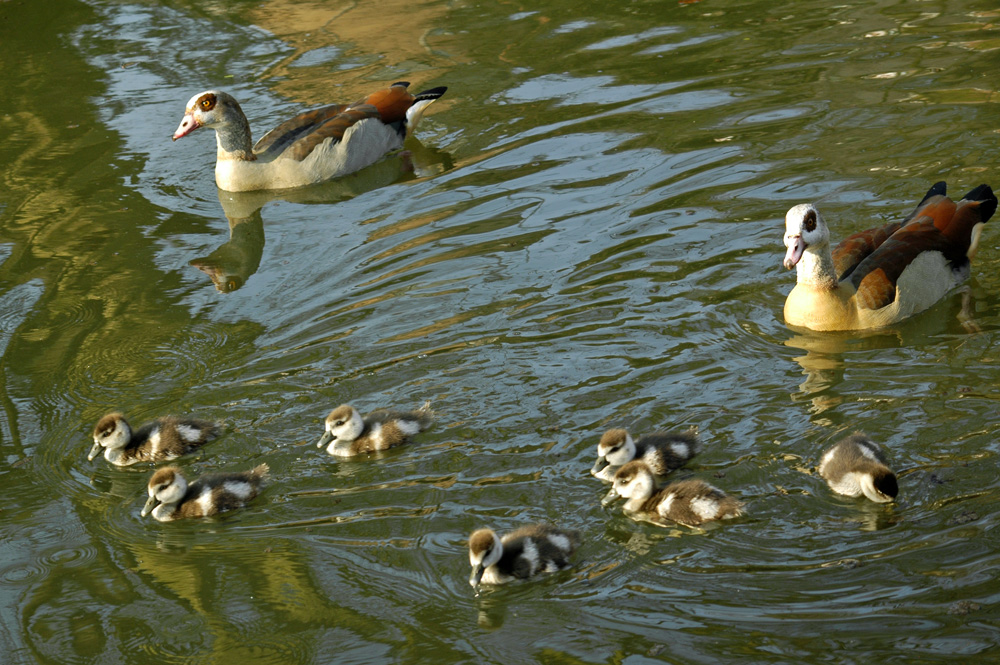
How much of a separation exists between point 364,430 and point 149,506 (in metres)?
1.20

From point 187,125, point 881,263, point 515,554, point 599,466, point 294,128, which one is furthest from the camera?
point 294,128

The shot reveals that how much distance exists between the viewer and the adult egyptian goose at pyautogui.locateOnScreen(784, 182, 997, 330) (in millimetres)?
7293

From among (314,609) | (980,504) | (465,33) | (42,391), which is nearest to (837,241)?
(980,504)

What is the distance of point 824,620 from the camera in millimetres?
4719

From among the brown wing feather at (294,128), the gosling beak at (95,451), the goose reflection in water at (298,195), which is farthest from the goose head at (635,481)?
the brown wing feather at (294,128)

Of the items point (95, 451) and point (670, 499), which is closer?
point (670, 499)

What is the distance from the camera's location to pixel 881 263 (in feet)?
24.7

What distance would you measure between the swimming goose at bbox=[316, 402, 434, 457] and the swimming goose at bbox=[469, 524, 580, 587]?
1252 mm

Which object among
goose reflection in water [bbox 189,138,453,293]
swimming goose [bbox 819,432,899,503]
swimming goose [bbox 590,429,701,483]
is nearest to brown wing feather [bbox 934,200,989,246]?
swimming goose [bbox 819,432,899,503]

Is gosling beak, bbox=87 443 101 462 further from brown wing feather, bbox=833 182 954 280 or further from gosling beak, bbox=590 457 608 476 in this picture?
brown wing feather, bbox=833 182 954 280

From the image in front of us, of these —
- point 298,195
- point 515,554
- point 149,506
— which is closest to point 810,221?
point 515,554

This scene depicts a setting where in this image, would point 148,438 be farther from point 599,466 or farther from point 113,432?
point 599,466

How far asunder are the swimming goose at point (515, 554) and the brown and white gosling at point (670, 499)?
17.8 inches

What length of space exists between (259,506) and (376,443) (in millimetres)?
701
